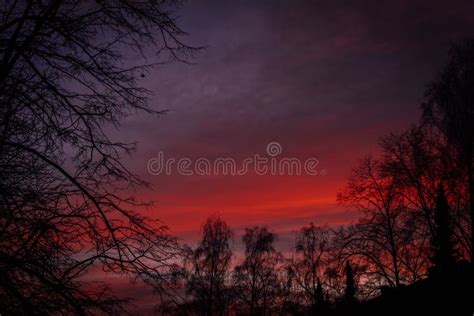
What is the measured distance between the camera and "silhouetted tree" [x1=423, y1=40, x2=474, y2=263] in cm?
1702

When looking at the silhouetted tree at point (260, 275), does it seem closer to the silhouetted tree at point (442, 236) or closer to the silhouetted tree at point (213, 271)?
the silhouetted tree at point (213, 271)

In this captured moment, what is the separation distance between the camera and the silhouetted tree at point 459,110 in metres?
17.0

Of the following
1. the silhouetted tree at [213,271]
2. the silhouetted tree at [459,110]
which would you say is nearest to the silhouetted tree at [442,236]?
the silhouetted tree at [459,110]

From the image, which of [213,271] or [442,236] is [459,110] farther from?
[213,271]

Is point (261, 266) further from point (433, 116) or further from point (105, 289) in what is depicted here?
point (105, 289)

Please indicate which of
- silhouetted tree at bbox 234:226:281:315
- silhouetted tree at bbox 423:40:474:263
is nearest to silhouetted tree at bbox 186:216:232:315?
silhouetted tree at bbox 234:226:281:315

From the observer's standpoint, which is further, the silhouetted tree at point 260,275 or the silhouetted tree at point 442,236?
the silhouetted tree at point 260,275

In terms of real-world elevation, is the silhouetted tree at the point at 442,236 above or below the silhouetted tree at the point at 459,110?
below

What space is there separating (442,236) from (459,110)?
5927 millimetres

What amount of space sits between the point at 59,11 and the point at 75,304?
2.66 metres

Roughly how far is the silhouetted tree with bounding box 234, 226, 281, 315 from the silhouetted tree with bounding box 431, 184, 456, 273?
51.1ft

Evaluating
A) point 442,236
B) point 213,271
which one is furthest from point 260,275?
point 442,236

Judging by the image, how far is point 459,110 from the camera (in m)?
17.5

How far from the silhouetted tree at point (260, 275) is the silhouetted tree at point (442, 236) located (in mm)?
15582
